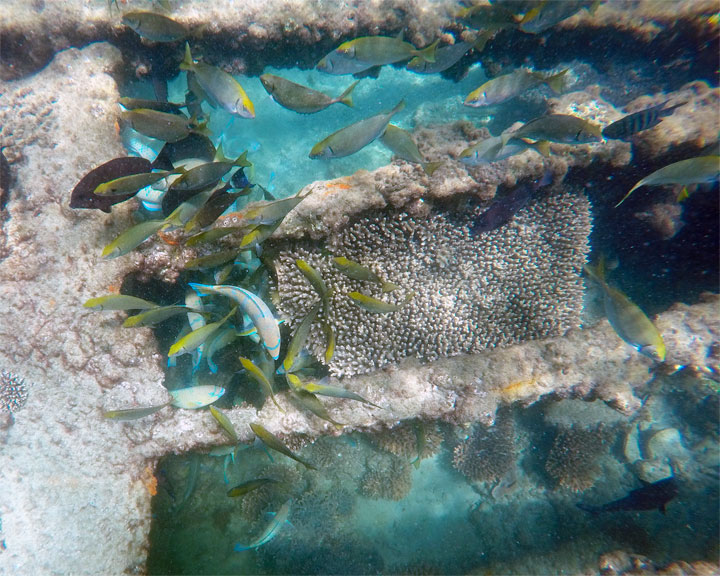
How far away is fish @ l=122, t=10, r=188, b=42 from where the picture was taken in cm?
335

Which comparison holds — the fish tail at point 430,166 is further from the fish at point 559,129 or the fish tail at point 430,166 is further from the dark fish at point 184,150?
the dark fish at point 184,150

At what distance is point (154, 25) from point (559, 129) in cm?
403

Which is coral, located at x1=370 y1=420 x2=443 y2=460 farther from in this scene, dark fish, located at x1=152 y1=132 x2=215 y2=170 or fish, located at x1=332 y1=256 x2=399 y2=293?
dark fish, located at x1=152 y1=132 x2=215 y2=170

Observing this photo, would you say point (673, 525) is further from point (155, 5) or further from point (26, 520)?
point (155, 5)

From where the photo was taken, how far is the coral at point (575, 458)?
499 cm

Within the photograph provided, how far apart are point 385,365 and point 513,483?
337 centimetres

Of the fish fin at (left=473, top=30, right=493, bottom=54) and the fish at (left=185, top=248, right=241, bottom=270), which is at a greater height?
the fish fin at (left=473, top=30, right=493, bottom=54)

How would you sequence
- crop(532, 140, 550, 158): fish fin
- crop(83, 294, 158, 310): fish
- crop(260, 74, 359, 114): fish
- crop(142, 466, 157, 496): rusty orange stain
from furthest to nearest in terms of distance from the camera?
crop(142, 466, 157, 496): rusty orange stain, crop(532, 140, 550, 158): fish fin, crop(260, 74, 359, 114): fish, crop(83, 294, 158, 310): fish

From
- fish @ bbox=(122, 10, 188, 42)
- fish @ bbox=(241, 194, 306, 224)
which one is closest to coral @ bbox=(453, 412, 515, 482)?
fish @ bbox=(241, 194, 306, 224)

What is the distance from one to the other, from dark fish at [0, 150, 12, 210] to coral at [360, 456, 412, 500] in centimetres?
518

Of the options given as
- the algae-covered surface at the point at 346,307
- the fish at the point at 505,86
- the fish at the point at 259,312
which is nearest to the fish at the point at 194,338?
the algae-covered surface at the point at 346,307

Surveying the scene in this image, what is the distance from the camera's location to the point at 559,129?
9.82 feet

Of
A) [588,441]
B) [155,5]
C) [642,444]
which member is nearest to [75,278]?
[155,5]

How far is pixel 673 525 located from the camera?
480 centimetres
